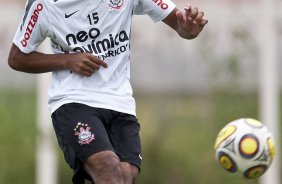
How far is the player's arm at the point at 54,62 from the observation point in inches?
278

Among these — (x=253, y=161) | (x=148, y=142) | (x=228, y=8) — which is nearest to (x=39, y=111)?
(x=148, y=142)

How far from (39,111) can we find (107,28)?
4.66m

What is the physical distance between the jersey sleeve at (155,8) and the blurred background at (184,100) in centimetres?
414

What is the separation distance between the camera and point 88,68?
7.06 m

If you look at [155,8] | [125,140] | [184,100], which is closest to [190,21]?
[155,8]

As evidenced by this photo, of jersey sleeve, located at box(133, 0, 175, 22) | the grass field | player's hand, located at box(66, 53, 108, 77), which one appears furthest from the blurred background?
player's hand, located at box(66, 53, 108, 77)

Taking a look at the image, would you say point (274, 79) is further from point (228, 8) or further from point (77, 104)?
point (77, 104)

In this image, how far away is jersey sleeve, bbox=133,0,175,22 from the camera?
24.5ft

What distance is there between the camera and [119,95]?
722 centimetres

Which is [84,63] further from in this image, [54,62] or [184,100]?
[184,100]

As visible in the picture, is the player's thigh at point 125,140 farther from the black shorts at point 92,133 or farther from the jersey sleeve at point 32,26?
the jersey sleeve at point 32,26

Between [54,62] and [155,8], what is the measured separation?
0.80 meters

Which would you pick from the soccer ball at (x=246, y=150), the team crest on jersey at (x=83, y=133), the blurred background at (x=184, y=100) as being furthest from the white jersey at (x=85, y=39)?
the blurred background at (x=184, y=100)

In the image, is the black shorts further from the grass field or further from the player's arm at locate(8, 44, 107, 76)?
the grass field
